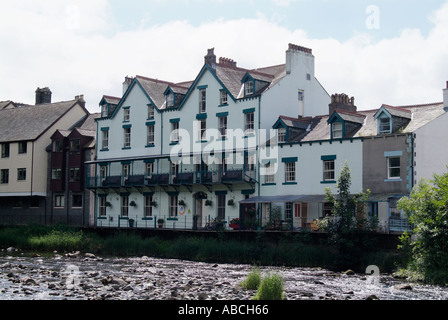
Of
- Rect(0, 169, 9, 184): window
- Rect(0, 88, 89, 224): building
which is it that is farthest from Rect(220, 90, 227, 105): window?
Rect(0, 169, 9, 184): window

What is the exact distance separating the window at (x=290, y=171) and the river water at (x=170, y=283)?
8767 mm

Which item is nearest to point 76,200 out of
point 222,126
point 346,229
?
point 222,126

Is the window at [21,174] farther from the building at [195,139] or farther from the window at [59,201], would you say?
the building at [195,139]

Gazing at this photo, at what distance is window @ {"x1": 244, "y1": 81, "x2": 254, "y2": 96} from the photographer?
49.2m

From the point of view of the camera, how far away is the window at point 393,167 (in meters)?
39.9

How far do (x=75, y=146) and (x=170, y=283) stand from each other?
33.9 metres

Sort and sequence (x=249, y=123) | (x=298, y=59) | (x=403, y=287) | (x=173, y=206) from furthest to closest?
(x=173, y=206) → (x=298, y=59) → (x=249, y=123) → (x=403, y=287)

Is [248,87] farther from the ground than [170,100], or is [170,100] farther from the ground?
[248,87]

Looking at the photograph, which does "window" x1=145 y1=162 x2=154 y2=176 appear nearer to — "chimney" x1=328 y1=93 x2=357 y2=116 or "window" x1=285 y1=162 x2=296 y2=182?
"window" x1=285 y1=162 x2=296 y2=182

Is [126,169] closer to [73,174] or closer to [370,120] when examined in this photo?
[73,174]

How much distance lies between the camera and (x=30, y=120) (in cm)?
6575

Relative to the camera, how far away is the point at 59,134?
61.5 m

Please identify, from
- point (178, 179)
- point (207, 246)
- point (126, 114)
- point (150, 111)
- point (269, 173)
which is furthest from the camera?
point (126, 114)

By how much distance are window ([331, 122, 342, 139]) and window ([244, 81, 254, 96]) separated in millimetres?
8093
